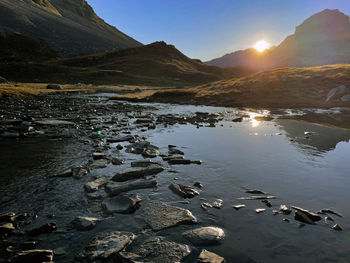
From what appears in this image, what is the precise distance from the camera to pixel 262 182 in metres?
10.3

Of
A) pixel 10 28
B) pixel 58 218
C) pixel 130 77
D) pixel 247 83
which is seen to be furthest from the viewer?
pixel 10 28

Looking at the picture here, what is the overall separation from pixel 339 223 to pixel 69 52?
695 ft

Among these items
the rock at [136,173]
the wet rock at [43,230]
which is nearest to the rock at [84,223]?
the wet rock at [43,230]

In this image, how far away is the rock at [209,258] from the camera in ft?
17.6

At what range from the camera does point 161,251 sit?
5754 millimetres

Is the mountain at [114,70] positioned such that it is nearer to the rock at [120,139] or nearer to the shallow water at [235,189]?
the rock at [120,139]

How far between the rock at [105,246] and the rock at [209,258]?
1846 millimetres

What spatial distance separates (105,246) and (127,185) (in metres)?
3.58

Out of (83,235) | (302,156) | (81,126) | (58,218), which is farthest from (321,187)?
(81,126)

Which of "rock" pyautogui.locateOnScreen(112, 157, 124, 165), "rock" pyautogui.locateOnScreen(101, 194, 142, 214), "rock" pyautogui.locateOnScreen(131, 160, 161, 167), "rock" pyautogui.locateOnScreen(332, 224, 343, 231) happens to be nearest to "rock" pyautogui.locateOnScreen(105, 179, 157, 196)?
"rock" pyautogui.locateOnScreen(101, 194, 142, 214)

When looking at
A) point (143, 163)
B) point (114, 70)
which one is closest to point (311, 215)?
point (143, 163)

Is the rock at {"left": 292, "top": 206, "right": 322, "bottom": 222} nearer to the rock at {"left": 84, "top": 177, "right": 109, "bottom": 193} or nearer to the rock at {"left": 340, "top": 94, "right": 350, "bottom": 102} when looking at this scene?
the rock at {"left": 84, "top": 177, "right": 109, "bottom": 193}

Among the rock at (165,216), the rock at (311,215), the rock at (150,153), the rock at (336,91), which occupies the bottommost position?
the rock at (165,216)

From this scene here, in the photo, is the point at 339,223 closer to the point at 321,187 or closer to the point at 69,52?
the point at 321,187
